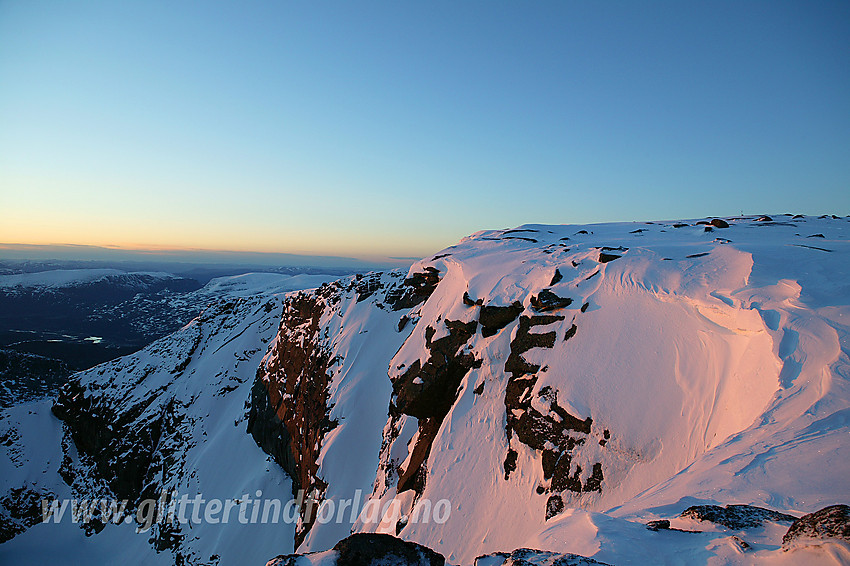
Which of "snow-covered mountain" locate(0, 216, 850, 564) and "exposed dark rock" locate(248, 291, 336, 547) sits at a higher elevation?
"snow-covered mountain" locate(0, 216, 850, 564)

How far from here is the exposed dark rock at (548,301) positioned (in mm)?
11133

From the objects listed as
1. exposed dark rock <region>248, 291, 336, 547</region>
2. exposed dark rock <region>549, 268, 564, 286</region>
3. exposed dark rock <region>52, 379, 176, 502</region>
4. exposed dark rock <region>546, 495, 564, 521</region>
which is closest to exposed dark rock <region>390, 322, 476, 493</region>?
exposed dark rock <region>549, 268, 564, 286</region>

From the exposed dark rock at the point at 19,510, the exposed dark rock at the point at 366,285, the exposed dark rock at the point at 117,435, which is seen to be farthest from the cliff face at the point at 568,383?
the exposed dark rock at the point at 19,510

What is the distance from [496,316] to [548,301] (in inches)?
79.8

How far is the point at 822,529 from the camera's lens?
2461 millimetres

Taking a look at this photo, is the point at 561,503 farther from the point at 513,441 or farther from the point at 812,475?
the point at 812,475

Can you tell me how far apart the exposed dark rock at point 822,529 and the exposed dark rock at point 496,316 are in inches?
374

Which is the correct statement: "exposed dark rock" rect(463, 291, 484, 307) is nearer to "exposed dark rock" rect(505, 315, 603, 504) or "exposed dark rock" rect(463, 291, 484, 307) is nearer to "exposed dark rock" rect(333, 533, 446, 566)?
"exposed dark rock" rect(505, 315, 603, 504)

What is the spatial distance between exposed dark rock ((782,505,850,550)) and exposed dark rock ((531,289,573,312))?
28.2ft

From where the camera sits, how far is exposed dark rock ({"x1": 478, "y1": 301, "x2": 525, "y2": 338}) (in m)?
12.4

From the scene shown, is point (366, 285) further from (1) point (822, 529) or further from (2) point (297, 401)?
(1) point (822, 529)

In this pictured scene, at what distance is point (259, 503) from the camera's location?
22812mm

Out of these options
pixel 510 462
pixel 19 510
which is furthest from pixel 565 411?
pixel 19 510

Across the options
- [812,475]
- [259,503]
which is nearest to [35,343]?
[259,503]
